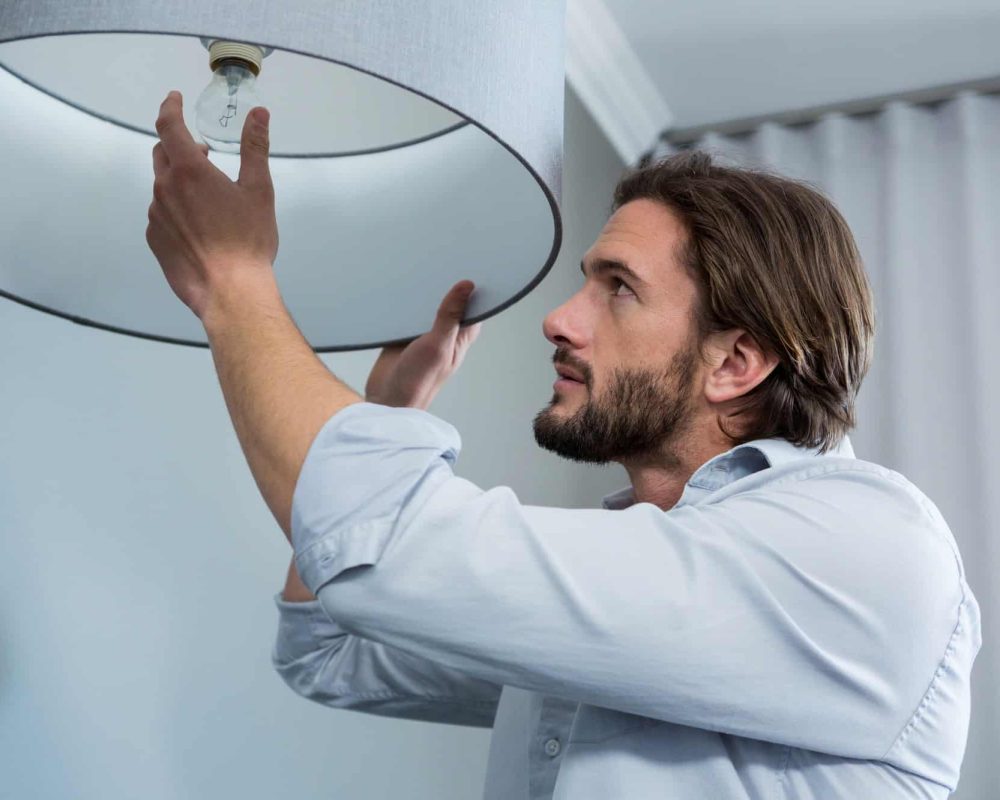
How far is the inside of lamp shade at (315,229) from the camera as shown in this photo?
875mm

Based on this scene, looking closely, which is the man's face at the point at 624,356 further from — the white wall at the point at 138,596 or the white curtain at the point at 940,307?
the white curtain at the point at 940,307

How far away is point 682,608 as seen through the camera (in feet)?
2.55

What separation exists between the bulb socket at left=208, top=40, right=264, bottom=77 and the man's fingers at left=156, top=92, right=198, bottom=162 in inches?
2.0

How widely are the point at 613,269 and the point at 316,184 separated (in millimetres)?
372

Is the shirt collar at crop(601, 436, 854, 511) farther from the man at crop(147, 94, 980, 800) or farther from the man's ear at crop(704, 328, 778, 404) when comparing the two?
the man's ear at crop(704, 328, 778, 404)

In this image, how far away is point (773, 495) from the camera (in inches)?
34.5

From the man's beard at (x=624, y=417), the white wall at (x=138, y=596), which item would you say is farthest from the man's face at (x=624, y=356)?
the white wall at (x=138, y=596)

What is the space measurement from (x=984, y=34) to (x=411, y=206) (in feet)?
6.23

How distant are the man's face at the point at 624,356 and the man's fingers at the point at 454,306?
0.21m

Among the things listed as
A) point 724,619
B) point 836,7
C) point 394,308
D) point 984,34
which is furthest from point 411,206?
point 984,34

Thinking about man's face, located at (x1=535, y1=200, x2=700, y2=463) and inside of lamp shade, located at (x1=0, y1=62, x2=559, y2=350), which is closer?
inside of lamp shade, located at (x1=0, y1=62, x2=559, y2=350)

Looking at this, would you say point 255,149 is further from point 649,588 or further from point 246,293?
point 649,588

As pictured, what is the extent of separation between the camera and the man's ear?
1.24 metres

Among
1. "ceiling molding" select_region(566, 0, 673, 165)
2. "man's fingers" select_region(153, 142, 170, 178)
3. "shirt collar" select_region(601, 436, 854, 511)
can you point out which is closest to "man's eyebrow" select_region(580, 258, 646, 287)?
"shirt collar" select_region(601, 436, 854, 511)
